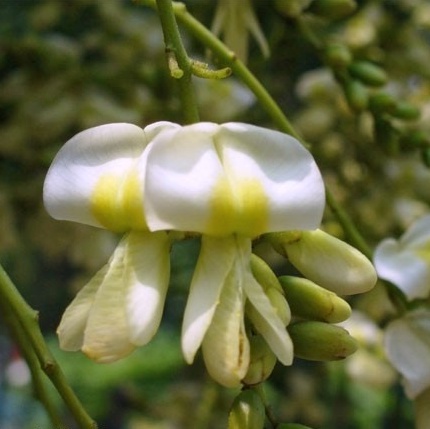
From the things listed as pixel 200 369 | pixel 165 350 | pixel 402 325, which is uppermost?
pixel 402 325

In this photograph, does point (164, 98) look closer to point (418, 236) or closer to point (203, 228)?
point (418, 236)

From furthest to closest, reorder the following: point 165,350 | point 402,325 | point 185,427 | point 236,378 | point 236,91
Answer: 1. point 165,350
2. point 185,427
3. point 236,91
4. point 402,325
5. point 236,378

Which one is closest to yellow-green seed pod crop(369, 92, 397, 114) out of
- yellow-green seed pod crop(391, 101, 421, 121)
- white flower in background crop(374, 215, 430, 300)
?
yellow-green seed pod crop(391, 101, 421, 121)

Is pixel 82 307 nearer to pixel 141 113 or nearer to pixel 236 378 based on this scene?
pixel 236 378

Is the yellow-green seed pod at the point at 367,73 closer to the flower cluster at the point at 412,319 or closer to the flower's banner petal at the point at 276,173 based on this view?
the flower cluster at the point at 412,319

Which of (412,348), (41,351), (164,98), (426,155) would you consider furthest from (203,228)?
(164,98)

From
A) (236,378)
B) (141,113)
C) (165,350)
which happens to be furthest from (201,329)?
(165,350)

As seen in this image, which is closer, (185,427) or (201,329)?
(201,329)

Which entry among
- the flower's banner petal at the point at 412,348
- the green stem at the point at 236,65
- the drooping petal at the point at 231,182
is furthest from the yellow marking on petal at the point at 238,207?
the flower's banner petal at the point at 412,348
